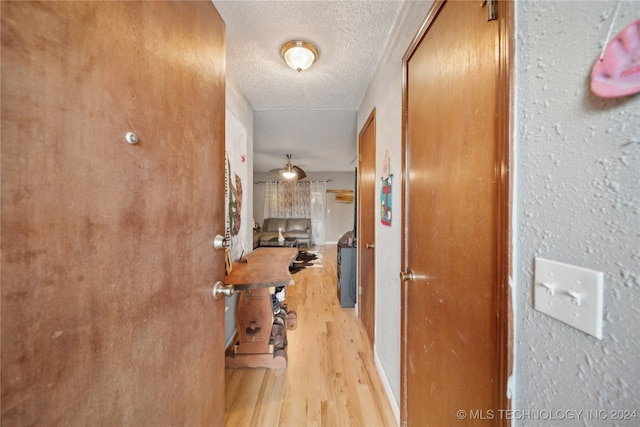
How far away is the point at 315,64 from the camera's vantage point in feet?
5.41

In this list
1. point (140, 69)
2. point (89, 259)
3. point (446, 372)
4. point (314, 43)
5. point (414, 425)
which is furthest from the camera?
point (314, 43)

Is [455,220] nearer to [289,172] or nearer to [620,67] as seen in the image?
[620,67]

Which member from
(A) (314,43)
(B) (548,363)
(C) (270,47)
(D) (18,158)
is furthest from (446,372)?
(C) (270,47)

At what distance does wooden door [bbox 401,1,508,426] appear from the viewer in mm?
588

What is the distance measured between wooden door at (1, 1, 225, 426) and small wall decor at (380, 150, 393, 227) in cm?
106

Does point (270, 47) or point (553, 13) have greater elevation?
point (270, 47)

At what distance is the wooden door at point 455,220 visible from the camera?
1.93ft

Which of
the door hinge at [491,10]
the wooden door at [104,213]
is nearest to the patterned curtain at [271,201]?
the wooden door at [104,213]

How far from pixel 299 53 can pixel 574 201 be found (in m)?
1.58

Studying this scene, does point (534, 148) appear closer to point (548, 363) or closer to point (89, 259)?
point (548, 363)

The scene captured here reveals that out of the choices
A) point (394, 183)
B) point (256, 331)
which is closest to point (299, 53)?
point (394, 183)

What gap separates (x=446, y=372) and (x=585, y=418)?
451 mm

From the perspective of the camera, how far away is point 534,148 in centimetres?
48

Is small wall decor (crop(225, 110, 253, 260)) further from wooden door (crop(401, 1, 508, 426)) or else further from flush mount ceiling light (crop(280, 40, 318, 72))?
wooden door (crop(401, 1, 508, 426))
